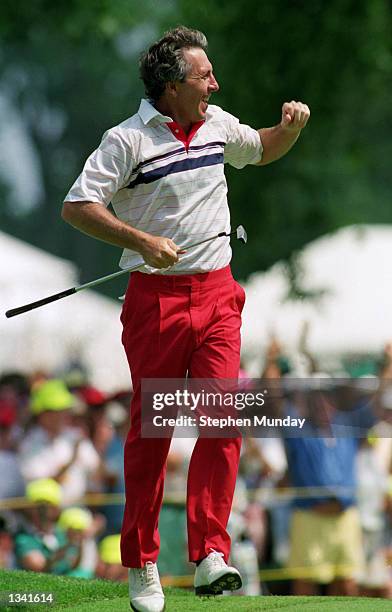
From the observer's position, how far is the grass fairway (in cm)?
643

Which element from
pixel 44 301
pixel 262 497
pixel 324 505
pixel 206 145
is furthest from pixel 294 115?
pixel 262 497

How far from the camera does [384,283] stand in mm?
21203

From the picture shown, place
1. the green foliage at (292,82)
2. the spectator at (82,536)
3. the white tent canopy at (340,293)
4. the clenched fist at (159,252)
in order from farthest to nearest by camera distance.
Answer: the white tent canopy at (340,293) → the green foliage at (292,82) → the spectator at (82,536) → the clenched fist at (159,252)

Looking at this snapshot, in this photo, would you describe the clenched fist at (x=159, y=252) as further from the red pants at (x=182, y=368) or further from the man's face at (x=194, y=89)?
the man's face at (x=194, y=89)

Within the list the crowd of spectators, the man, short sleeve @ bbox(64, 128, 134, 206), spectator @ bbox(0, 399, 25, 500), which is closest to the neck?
the man

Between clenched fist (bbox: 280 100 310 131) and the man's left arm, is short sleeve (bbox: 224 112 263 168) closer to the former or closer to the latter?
the man's left arm

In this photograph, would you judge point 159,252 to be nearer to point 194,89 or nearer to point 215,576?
point 194,89

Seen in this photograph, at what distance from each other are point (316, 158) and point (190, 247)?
13.6 meters

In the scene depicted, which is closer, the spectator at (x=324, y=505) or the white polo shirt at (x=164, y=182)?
the white polo shirt at (x=164, y=182)

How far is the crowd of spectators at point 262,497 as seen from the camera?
9859 mm

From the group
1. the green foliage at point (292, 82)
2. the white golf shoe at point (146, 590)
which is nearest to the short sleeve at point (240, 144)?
the white golf shoe at point (146, 590)

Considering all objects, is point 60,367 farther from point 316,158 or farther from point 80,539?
point 80,539

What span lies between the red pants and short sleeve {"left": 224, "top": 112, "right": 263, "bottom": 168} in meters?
0.53

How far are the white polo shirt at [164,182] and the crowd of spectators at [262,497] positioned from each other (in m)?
4.09
